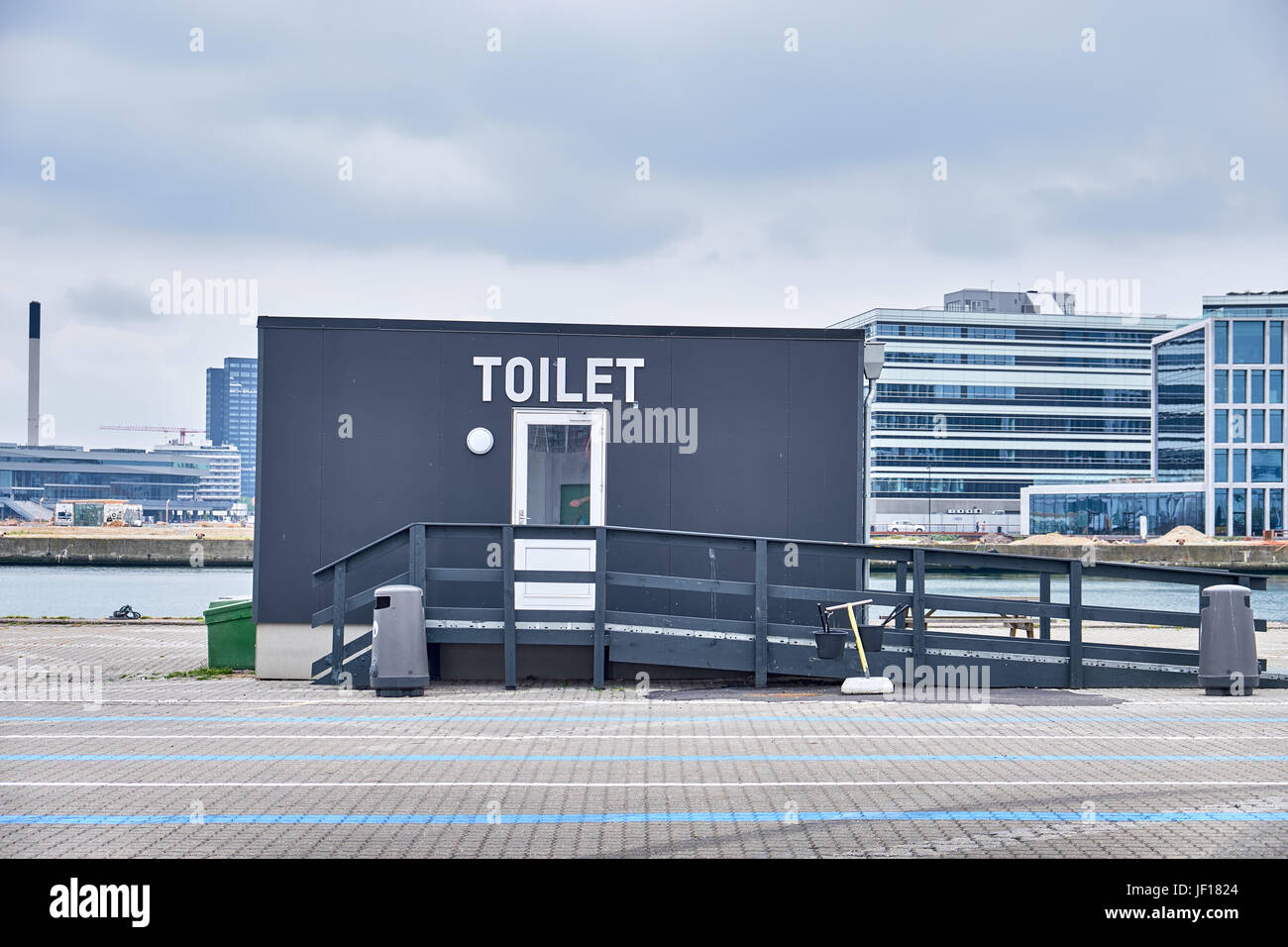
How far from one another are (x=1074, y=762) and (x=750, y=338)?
670 cm

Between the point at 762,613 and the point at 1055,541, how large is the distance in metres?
94.5

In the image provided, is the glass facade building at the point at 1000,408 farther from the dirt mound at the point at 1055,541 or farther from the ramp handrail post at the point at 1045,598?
the ramp handrail post at the point at 1045,598

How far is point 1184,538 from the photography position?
301ft

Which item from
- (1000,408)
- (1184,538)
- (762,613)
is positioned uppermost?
(1000,408)

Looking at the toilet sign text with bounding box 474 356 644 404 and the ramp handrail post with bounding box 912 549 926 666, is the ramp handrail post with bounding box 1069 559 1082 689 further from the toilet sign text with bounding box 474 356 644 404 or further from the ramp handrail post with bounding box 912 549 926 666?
the toilet sign text with bounding box 474 356 644 404

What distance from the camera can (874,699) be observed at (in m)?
12.4

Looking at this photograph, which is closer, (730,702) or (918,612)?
(730,702)

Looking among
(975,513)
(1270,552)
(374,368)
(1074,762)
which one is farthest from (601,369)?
(975,513)

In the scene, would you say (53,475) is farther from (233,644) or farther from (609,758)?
(609,758)

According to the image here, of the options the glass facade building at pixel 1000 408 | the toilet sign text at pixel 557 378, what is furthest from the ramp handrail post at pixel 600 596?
the glass facade building at pixel 1000 408

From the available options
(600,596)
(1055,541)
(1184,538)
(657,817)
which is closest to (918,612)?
(600,596)

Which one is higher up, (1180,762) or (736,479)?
(736,479)

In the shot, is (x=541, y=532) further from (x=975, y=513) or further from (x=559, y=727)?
(x=975, y=513)

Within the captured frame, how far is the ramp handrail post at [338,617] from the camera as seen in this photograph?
503 inches
